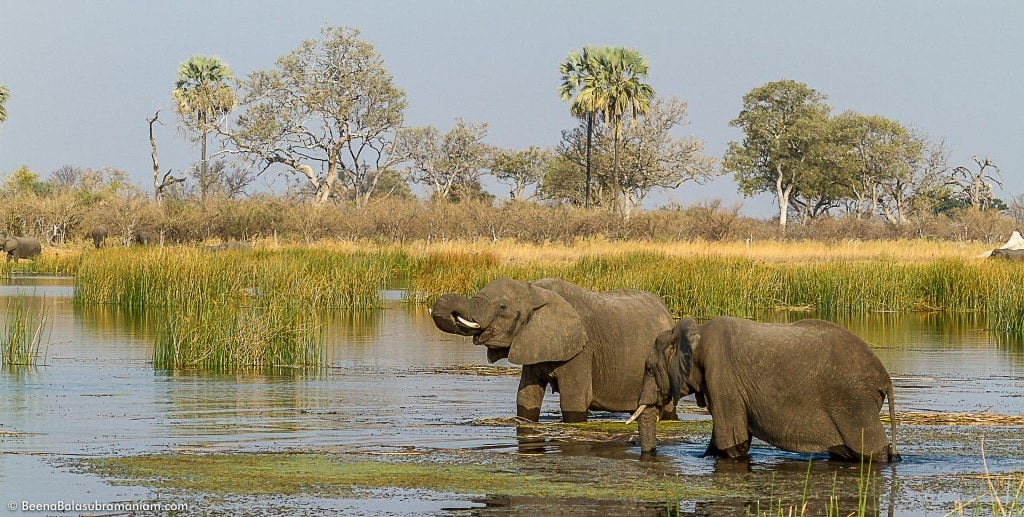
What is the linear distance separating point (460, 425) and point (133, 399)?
3.53 metres

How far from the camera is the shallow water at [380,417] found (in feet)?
28.5

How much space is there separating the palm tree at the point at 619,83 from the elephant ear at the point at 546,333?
46463 mm

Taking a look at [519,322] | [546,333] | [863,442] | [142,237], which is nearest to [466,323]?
[519,322]

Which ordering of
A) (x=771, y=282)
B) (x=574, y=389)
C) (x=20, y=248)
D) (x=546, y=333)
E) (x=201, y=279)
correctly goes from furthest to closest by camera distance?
1. (x=20, y=248)
2. (x=771, y=282)
3. (x=201, y=279)
4. (x=574, y=389)
5. (x=546, y=333)

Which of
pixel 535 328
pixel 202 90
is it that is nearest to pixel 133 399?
pixel 535 328

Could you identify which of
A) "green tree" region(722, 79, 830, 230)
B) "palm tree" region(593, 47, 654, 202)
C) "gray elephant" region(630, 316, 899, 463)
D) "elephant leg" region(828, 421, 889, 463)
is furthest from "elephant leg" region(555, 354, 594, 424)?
"green tree" region(722, 79, 830, 230)

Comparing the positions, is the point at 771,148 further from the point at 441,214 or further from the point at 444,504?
the point at 444,504

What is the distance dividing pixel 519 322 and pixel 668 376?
5.67ft

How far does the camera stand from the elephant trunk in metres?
10.8

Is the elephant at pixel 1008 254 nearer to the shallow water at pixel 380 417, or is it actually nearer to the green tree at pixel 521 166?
the shallow water at pixel 380 417

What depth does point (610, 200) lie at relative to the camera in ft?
221

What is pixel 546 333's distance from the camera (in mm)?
10961

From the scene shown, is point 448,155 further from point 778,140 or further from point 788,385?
point 788,385

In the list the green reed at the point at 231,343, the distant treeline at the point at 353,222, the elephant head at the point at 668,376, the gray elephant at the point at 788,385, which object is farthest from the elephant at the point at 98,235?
the gray elephant at the point at 788,385
